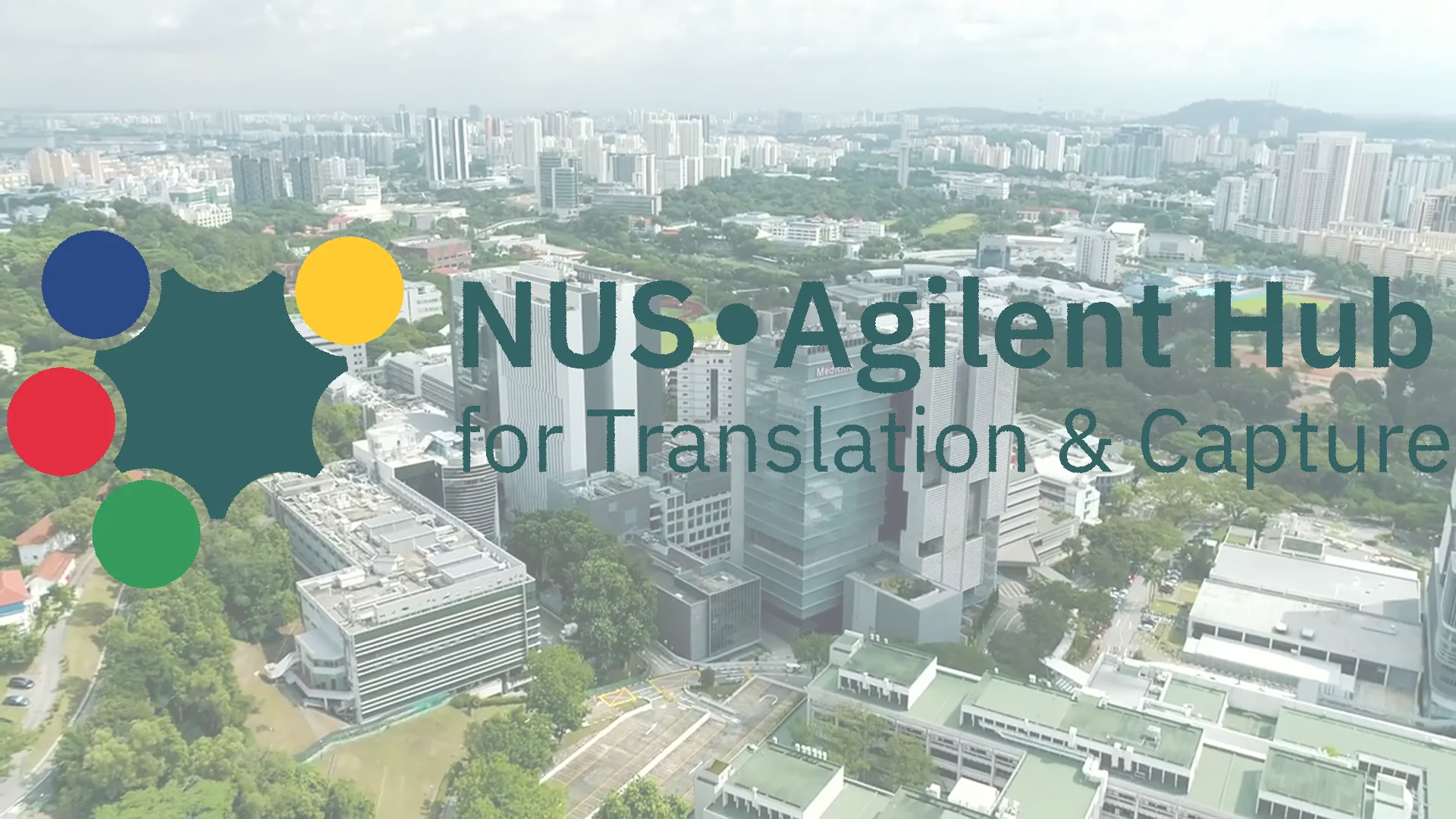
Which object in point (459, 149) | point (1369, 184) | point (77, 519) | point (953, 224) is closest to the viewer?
point (77, 519)

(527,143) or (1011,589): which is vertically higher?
(527,143)

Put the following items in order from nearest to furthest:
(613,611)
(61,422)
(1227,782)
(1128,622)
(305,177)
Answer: (1227,782) < (61,422) < (613,611) < (1128,622) < (305,177)

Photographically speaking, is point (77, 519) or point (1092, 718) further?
point (77, 519)

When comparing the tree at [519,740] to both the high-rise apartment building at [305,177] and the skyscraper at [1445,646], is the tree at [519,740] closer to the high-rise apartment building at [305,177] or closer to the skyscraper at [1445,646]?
the skyscraper at [1445,646]

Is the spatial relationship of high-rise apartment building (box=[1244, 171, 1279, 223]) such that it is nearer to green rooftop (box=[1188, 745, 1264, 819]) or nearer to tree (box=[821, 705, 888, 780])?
green rooftop (box=[1188, 745, 1264, 819])

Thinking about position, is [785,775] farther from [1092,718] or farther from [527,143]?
[527,143]

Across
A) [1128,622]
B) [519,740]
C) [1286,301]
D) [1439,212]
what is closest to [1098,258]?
[1286,301]

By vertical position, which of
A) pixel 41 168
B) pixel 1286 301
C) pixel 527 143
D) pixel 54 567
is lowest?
pixel 54 567

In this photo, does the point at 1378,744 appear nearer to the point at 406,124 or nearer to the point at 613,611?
the point at 613,611

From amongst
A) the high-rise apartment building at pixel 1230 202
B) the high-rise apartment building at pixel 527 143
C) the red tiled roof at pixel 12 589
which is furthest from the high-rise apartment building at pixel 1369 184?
the red tiled roof at pixel 12 589
